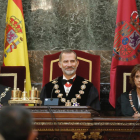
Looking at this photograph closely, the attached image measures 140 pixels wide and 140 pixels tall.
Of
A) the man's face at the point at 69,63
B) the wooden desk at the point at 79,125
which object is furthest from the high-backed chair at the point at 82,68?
the wooden desk at the point at 79,125

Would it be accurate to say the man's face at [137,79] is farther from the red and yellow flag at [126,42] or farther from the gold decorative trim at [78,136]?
the gold decorative trim at [78,136]

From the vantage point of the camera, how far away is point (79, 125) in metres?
2.64

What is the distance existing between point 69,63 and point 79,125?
1.56 metres

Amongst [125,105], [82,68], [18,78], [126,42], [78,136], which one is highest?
[126,42]

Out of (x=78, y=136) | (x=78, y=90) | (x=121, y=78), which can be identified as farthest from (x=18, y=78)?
(x=78, y=136)

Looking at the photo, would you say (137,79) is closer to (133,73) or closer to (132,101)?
(133,73)

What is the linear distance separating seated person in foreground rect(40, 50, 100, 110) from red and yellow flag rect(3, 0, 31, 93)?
853 millimetres

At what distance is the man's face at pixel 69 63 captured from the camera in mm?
4105

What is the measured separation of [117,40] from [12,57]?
5.30 ft

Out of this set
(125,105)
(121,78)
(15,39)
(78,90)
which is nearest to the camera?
(125,105)

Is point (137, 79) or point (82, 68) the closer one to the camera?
point (137, 79)

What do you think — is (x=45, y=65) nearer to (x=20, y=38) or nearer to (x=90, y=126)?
(x=20, y=38)

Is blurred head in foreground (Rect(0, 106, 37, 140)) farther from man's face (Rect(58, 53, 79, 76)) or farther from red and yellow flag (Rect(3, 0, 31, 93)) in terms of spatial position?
red and yellow flag (Rect(3, 0, 31, 93))

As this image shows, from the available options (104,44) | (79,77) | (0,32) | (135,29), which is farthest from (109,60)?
(0,32)
